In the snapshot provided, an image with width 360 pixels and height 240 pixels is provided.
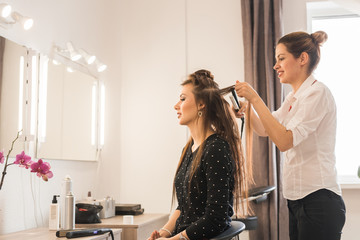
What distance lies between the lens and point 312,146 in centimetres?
175

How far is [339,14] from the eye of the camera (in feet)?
12.0

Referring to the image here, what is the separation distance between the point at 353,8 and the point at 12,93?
6.73 ft

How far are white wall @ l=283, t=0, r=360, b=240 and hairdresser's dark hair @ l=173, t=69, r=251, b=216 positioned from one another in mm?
1390

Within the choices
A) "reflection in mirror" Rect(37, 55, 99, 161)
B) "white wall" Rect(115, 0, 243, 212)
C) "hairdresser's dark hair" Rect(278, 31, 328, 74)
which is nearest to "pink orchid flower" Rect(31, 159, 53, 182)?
"reflection in mirror" Rect(37, 55, 99, 161)

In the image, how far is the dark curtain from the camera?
3297mm

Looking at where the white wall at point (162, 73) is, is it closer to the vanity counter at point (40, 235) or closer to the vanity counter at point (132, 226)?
the vanity counter at point (132, 226)

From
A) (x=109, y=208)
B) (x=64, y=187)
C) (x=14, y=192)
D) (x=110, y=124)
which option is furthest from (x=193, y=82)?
(x=110, y=124)

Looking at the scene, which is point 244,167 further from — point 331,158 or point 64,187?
point 64,187

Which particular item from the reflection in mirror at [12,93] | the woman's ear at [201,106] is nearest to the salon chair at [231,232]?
the woman's ear at [201,106]

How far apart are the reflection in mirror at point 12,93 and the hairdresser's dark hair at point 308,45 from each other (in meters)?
1.33

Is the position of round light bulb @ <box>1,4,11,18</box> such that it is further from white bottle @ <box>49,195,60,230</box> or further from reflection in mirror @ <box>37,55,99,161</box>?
white bottle @ <box>49,195,60,230</box>

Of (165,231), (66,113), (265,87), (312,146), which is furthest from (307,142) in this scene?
(265,87)

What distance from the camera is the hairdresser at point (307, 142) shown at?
1.65m

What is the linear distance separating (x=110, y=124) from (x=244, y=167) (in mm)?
1936
